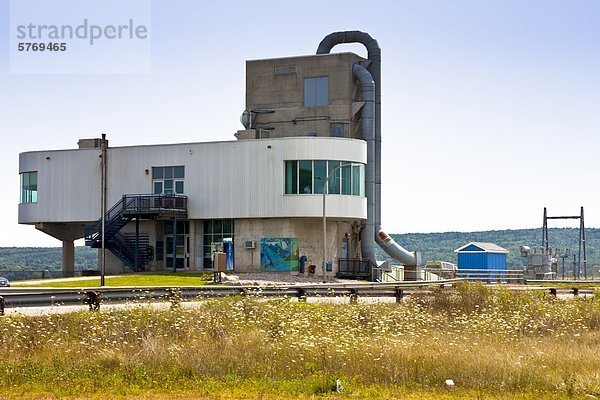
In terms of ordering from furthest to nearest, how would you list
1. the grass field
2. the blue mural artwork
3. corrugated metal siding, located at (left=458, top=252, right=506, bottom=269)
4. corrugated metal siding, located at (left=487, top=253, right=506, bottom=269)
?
corrugated metal siding, located at (left=487, top=253, right=506, bottom=269), corrugated metal siding, located at (left=458, top=252, right=506, bottom=269), the blue mural artwork, the grass field

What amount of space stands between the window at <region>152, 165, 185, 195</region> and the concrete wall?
1033 cm

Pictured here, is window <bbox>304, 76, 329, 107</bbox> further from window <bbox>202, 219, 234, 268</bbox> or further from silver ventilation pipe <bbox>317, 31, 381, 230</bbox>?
window <bbox>202, 219, 234, 268</bbox>

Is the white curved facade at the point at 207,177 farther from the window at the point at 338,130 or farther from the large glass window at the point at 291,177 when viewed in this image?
the window at the point at 338,130

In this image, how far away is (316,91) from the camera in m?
70.2

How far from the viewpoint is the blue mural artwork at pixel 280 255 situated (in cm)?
5931

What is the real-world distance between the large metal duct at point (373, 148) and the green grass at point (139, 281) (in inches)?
641

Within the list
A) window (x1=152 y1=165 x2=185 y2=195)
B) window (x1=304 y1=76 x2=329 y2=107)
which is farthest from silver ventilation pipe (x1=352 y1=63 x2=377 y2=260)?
window (x1=152 y1=165 x2=185 y2=195)

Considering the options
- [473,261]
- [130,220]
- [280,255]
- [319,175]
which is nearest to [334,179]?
[319,175]

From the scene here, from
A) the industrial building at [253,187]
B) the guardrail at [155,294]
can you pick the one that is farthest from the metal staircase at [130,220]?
the guardrail at [155,294]

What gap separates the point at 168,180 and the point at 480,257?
103 feet

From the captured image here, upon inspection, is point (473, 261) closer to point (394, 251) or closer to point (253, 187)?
point (394, 251)

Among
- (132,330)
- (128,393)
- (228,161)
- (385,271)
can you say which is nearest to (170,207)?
(228,161)

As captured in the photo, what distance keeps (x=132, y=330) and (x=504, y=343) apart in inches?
367

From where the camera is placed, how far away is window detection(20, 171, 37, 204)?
67812mm
